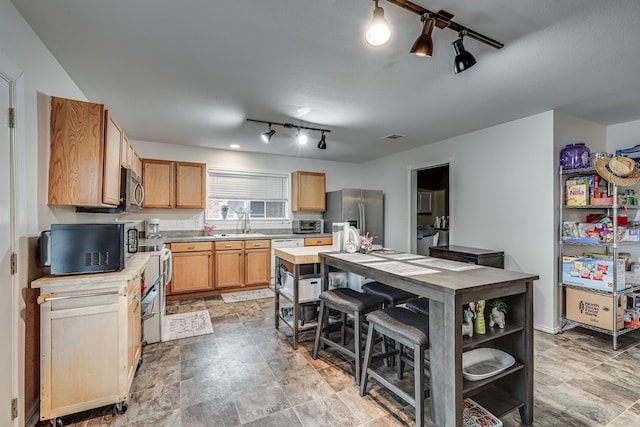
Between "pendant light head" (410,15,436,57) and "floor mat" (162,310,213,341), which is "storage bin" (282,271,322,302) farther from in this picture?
"pendant light head" (410,15,436,57)

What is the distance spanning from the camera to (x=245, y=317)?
144 inches

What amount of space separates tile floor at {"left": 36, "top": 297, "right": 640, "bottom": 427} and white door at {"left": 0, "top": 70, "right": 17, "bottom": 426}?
448mm

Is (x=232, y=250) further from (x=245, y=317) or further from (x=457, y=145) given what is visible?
(x=457, y=145)

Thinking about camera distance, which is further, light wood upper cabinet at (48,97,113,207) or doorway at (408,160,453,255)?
doorway at (408,160,453,255)

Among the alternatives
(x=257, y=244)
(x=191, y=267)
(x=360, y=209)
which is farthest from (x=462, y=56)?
(x=191, y=267)

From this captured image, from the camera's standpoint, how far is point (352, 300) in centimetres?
232

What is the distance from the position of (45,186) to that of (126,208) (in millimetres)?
869

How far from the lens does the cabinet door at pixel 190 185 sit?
4.75m

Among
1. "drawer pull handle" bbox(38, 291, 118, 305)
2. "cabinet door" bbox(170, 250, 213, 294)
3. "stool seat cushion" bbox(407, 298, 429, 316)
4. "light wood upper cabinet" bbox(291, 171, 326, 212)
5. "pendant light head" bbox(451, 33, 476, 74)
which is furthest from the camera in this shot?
"light wood upper cabinet" bbox(291, 171, 326, 212)

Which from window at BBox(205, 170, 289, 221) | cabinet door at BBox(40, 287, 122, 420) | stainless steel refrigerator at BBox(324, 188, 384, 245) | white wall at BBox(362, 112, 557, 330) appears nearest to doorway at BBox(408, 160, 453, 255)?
stainless steel refrigerator at BBox(324, 188, 384, 245)

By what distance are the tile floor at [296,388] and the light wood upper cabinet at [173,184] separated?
2449mm

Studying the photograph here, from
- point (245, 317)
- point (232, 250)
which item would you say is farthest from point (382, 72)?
point (232, 250)

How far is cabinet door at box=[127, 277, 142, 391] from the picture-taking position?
1.97m

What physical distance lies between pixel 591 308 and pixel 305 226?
4145 mm
